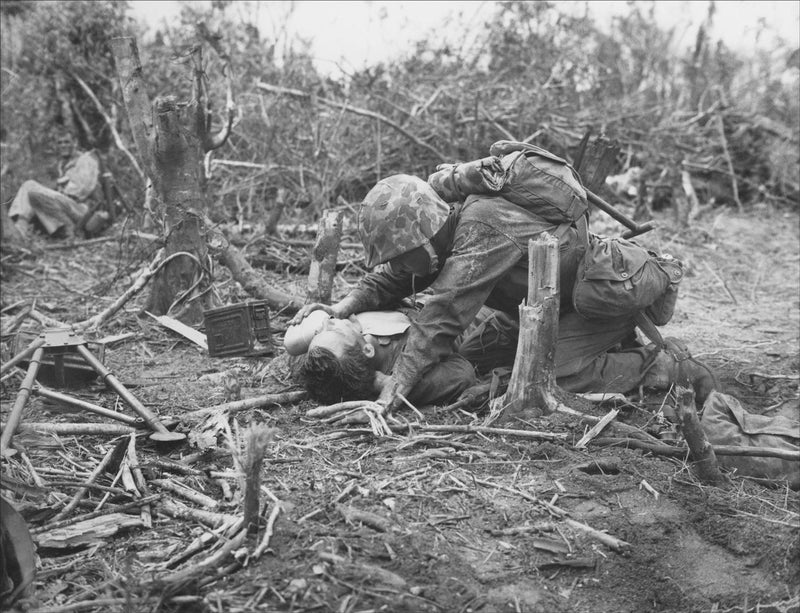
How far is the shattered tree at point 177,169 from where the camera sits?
6.11 m

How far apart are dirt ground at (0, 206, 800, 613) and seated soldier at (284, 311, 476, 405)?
0.19 meters

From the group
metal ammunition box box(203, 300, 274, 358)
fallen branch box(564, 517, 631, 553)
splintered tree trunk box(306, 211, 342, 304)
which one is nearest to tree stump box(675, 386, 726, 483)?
fallen branch box(564, 517, 631, 553)

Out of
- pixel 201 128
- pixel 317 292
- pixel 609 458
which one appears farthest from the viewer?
pixel 201 128

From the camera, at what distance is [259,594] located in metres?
2.74

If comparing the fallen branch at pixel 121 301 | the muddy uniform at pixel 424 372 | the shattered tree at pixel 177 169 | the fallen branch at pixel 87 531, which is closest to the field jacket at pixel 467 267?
the muddy uniform at pixel 424 372

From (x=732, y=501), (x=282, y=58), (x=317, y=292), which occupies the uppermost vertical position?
(x=282, y=58)

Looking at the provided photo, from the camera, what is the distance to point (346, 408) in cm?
445

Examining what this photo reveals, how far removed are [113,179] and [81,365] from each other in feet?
19.3

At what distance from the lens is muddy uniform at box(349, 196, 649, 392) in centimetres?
438

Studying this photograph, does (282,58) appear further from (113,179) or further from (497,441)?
(497,441)

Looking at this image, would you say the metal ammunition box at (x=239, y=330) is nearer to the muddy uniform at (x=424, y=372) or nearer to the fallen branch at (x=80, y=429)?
the muddy uniform at (x=424, y=372)

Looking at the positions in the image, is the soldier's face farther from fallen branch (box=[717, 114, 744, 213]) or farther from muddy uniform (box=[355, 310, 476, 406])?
fallen branch (box=[717, 114, 744, 213])

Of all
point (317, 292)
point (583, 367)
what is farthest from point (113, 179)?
point (583, 367)

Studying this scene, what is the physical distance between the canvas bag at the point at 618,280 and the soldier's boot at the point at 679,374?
13.2 inches
